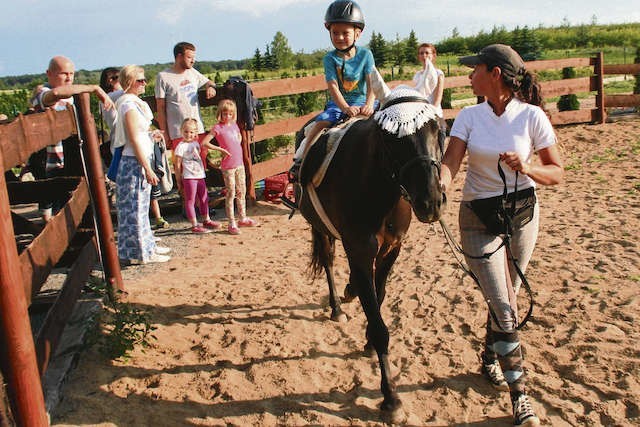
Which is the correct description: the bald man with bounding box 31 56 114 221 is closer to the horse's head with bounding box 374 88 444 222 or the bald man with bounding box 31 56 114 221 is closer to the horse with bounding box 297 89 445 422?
the horse with bounding box 297 89 445 422

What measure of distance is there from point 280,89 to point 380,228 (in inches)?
246

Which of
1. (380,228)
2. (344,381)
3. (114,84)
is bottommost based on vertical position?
(344,381)

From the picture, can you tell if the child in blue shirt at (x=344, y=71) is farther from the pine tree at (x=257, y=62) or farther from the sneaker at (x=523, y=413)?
the pine tree at (x=257, y=62)

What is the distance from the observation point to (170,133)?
26.0 feet

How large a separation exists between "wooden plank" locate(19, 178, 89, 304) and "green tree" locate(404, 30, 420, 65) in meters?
49.1

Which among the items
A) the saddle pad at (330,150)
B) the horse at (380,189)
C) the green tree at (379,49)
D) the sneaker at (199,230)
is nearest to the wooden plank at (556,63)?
the sneaker at (199,230)

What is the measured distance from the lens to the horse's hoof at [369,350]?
4.14 m

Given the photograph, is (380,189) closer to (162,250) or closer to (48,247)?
(48,247)

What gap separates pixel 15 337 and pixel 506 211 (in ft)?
8.41

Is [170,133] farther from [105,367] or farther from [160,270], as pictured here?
[105,367]

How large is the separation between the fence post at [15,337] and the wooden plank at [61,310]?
59 centimetres

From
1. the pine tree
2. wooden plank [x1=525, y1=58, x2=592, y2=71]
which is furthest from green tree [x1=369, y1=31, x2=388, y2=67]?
wooden plank [x1=525, y1=58, x2=592, y2=71]

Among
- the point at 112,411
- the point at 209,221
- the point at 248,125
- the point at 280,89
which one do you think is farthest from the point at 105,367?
the point at 280,89

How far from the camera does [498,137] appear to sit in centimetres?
304
